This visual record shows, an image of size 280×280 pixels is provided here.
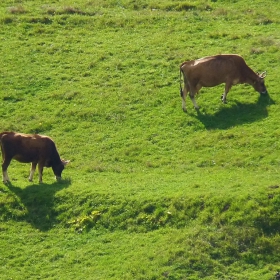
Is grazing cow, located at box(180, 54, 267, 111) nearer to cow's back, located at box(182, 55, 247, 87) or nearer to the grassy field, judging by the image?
cow's back, located at box(182, 55, 247, 87)

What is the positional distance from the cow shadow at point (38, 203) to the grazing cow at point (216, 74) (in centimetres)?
791

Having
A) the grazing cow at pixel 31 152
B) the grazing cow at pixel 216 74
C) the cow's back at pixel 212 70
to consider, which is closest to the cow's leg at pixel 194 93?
the grazing cow at pixel 216 74

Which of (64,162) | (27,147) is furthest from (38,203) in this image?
(64,162)

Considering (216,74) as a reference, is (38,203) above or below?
below

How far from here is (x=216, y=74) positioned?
3309cm

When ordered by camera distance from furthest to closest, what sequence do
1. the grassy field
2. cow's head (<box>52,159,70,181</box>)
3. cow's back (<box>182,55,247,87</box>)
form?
cow's back (<box>182,55,247,87</box>)
cow's head (<box>52,159,70,181</box>)
the grassy field

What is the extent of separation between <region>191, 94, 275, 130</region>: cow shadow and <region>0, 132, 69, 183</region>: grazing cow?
21.7 ft

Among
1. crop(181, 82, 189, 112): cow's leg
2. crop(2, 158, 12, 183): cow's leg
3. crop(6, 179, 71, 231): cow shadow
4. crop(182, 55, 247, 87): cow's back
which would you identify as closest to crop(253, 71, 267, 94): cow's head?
crop(182, 55, 247, 87): cow's back

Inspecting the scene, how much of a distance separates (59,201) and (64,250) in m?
2.47

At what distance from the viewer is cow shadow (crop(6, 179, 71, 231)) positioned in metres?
26.4

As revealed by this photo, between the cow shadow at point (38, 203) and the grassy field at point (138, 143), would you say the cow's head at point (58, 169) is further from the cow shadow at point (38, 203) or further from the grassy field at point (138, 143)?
the cow shadow at point (38, 203)

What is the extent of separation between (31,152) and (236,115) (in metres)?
8.90

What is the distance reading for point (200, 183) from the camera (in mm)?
27000

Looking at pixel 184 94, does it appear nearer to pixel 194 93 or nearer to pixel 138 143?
pixel 194 93
